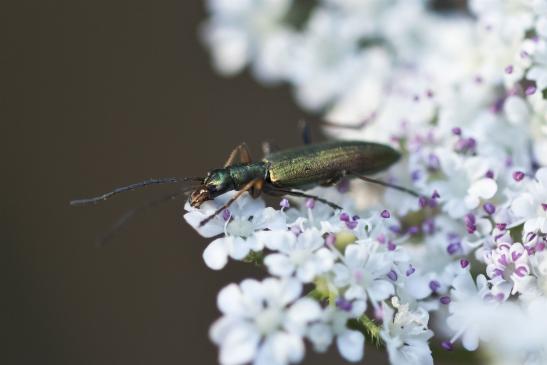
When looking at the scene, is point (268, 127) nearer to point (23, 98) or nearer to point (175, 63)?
point (175, 63)

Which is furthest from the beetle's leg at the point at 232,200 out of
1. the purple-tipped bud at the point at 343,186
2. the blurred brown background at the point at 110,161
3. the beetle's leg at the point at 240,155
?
the blurred brown background at the point at 110,161

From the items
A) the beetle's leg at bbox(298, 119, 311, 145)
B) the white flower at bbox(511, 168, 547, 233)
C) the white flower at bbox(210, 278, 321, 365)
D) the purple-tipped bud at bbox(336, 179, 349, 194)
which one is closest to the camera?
the white flower at bbox(210, 278, 321, 365)

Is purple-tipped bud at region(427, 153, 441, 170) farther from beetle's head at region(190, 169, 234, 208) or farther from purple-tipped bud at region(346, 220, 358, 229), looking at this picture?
beetle's head at region(190, 169, 234, 208)

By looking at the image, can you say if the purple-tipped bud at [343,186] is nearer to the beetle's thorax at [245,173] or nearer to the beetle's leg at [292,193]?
the beetle's leg at [292,193]

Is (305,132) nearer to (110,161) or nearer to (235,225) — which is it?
(235,225)

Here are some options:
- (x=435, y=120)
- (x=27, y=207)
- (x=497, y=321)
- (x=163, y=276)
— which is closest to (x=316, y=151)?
(x=435, y=120)

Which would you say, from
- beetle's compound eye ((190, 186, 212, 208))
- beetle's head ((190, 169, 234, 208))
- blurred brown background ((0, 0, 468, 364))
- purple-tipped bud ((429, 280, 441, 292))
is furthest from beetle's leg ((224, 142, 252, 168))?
blurred brown background ((0, 0, 468, 364))

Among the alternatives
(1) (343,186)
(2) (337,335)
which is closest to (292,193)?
(1) (343,186)
